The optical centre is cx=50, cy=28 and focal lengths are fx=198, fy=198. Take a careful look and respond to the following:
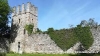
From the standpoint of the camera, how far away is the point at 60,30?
25172 millimetres

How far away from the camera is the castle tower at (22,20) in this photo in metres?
29.7

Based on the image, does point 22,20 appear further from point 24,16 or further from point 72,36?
point 72,36

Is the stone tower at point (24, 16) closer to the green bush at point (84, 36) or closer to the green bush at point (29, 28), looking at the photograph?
the green bush at point (29, 28)

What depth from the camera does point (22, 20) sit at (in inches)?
1185

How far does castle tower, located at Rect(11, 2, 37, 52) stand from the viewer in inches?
1169

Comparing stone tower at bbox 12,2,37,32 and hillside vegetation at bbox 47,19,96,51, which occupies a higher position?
stone tower at bbox 12,2,37,32

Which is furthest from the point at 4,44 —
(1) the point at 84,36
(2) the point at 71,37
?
(1) the point at 84,36

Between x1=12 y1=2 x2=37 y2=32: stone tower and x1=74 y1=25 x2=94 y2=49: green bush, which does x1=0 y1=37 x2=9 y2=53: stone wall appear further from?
x1=74 y1=25 x2=94 y2=49: green bush

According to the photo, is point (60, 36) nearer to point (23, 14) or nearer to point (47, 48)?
point (47, 48)

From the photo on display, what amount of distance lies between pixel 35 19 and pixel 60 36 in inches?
304

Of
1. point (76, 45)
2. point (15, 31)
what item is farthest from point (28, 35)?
point (76, 45)

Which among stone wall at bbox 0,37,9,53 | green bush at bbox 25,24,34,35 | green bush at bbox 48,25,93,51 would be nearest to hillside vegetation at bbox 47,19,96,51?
green bush at bbox 48,25,93,51

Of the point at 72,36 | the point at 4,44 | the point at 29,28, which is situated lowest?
the point at 4,44

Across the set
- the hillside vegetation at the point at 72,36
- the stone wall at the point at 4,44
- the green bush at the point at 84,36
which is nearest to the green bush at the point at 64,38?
the hillside vegetation at the point at 72,36
